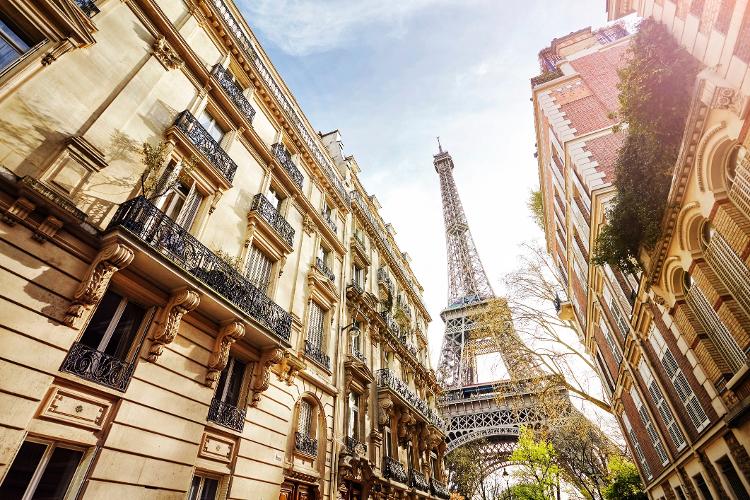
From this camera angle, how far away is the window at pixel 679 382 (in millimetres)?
9176

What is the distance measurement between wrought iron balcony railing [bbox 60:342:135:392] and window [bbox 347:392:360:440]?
30.1 ft

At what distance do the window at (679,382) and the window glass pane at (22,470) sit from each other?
13.5 metres

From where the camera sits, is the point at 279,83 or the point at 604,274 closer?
the point at 604,274

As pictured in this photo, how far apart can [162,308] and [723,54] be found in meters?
11.6

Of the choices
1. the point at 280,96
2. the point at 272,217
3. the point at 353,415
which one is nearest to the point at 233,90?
the point at 280,96

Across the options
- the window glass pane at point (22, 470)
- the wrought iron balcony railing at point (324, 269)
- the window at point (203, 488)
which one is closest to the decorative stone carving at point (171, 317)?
the window glass pane at point (22, 470)

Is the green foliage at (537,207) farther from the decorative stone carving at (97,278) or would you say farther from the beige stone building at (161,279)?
the decorative stone carving at (97,278)

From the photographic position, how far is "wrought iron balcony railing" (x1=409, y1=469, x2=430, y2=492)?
56.2 ft

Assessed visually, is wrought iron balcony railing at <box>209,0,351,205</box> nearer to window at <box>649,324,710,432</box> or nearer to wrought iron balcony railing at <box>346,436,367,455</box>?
wrought iron balcony railing at <box>346,436,367,455</box>

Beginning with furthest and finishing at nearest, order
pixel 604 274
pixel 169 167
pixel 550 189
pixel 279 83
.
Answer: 1. pixel 550 189
2. pixel 279 83
3. pixel 604 274
4. pixel 169 167

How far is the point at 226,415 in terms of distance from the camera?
28.1ft

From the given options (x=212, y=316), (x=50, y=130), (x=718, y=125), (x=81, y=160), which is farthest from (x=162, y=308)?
(x=718, y=125)

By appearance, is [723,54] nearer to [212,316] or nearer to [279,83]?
[212,316]

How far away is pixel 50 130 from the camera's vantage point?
6.80 m
